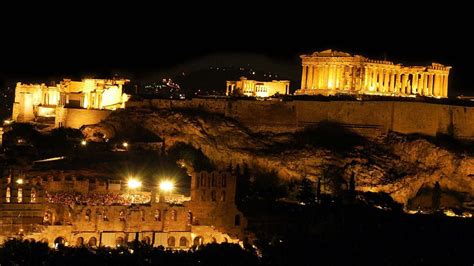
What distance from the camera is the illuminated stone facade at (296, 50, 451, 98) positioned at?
9656 centimetres

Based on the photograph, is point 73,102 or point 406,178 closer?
point 406,178

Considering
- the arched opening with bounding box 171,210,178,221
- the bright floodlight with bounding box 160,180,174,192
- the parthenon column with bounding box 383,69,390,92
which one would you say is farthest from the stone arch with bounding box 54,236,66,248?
the parthenon column with bounding box 383,69,390,92

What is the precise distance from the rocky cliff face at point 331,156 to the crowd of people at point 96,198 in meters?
19.8

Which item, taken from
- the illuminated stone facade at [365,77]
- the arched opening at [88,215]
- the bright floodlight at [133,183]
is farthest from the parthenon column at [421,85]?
the arched opening at [88,215]

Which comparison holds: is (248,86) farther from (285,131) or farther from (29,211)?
(29,211)

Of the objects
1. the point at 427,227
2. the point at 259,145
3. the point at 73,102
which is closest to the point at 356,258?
the point at 427,227

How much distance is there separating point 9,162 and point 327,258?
2407 cm

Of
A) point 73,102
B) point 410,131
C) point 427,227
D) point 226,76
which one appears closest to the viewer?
point 427,227

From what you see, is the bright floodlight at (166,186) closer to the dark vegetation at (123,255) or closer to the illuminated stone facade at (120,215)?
the illuminated stone facade at (120,215)

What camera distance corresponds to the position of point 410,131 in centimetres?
8462

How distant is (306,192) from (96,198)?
14.7 metres

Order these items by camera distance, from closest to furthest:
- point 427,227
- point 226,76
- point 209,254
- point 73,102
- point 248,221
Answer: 1. point 209,254
2. point 248,221
3. point 427,227
4. point 73,102
5. point 226,76

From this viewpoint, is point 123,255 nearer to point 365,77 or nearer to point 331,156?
point 331,156

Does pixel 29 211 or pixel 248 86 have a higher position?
pixel 248 86
